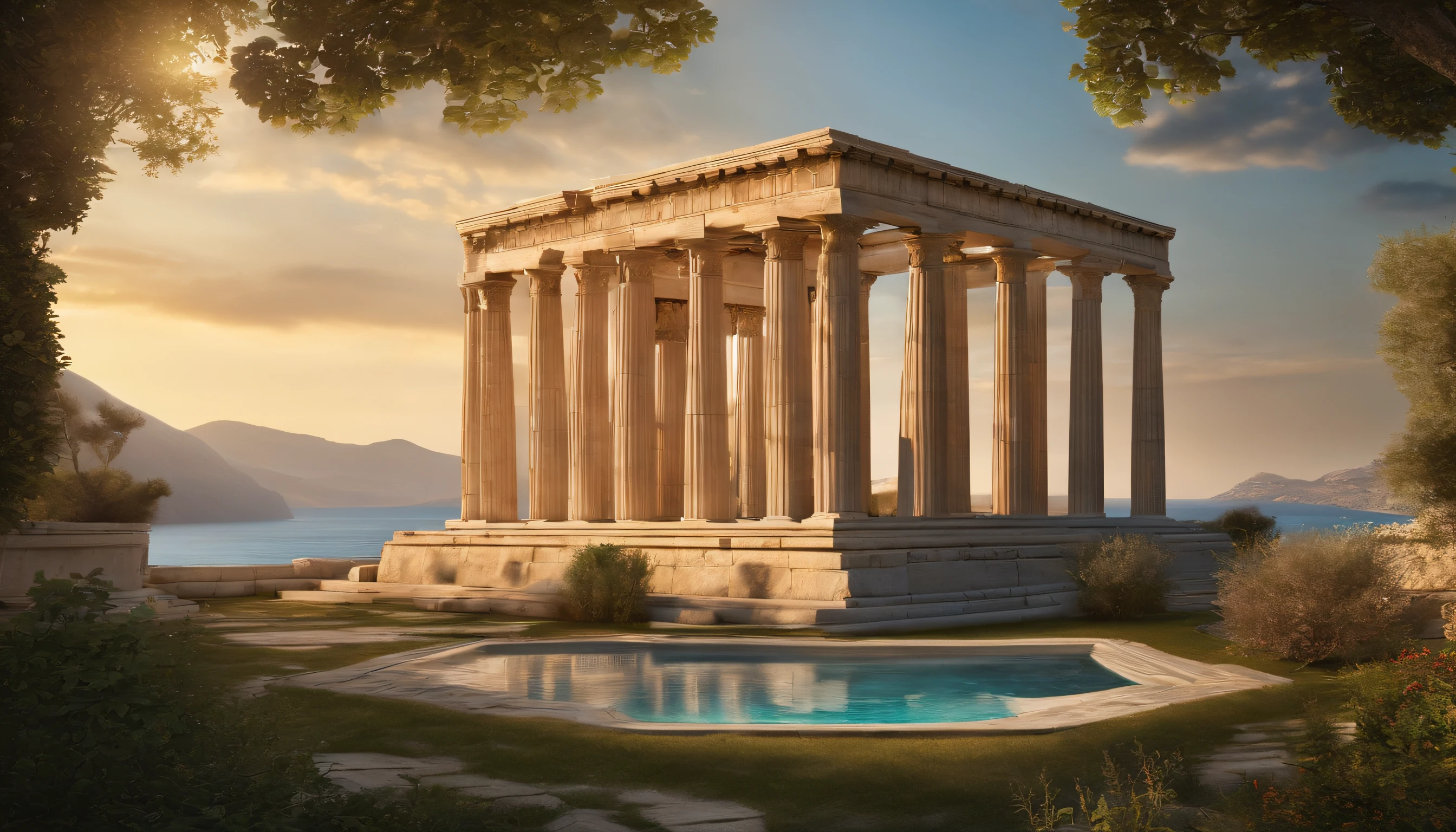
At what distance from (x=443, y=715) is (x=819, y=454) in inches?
686

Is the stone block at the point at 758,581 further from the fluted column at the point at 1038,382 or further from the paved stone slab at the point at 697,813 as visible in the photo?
the paved stone slab at the point at 697,813

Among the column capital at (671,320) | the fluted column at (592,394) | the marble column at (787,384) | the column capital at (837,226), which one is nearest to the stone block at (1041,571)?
the marble column at (787,384)

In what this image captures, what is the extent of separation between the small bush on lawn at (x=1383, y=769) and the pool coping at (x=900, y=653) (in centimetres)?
322

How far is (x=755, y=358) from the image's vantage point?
142ft

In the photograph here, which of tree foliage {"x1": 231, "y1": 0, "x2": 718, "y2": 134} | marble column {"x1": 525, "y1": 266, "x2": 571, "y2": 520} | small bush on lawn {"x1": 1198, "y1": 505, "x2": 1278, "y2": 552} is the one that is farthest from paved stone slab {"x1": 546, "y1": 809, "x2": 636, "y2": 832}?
small bush on lawn {"x1": 1198, "y1": 505, "x2": 1278, "y2": 552}

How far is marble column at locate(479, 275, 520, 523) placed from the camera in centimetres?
4006

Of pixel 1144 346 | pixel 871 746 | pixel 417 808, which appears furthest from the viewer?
pixel 1144 346

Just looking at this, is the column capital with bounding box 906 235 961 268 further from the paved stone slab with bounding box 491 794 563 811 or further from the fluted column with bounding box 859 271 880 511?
the paved stone slab with bounding box 491 794 563 811

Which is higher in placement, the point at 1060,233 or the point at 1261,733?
the point at 1060,233

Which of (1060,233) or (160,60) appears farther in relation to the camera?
(1060,233)

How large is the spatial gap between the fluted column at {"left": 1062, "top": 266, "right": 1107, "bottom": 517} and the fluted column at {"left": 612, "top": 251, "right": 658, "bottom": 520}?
44.2 ft

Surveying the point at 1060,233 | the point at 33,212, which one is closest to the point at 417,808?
the point at 33,212

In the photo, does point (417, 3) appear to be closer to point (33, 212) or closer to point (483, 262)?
point (33, 212)

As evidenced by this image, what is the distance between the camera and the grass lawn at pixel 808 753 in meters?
10.0
